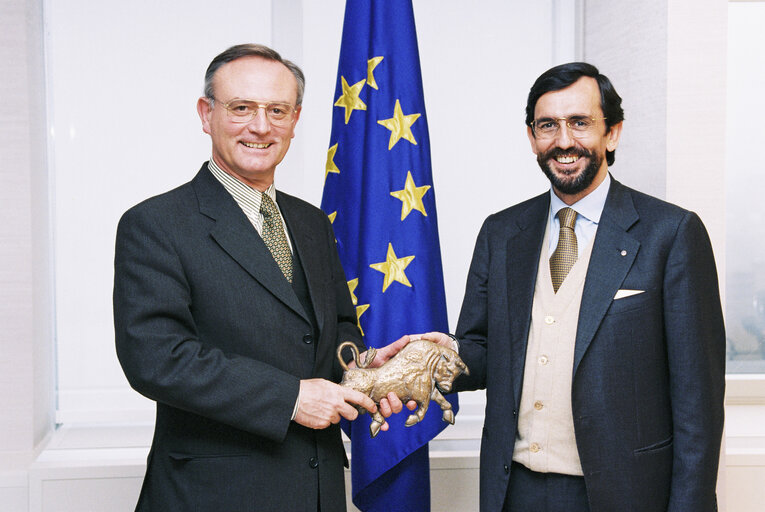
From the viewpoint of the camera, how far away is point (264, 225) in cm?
182

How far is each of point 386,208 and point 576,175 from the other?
92cm

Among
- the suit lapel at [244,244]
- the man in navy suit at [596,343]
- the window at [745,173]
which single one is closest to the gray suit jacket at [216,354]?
the suit lapel at [244,244]

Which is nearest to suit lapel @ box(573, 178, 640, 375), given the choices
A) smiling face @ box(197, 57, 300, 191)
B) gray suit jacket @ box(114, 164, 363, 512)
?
gray suit jacket @ box(114, 164, 363, 512)

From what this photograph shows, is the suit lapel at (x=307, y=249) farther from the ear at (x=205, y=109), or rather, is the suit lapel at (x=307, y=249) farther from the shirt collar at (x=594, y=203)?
the shirt collar at (x=594, y=203)

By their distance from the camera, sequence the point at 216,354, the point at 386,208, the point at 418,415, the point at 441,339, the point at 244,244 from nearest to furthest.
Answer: the point at 216,354 < the point at 244,244 < the point at 418,415 < the point at 441,339 < the point at 386,208

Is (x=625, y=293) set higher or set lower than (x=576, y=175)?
lower

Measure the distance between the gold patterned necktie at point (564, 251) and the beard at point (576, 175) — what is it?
8 cm

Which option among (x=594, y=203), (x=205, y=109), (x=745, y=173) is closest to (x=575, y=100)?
(x=594, y=203)

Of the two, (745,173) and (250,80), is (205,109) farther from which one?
(745,173)

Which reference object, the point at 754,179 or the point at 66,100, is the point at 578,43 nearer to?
the point at 754,179

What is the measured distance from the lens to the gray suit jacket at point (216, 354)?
1559 millimetres

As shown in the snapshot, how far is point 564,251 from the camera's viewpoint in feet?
6.23

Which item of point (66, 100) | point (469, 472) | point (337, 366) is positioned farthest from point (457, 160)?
point (66, 100)

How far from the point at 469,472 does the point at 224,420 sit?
1671 millimetres
